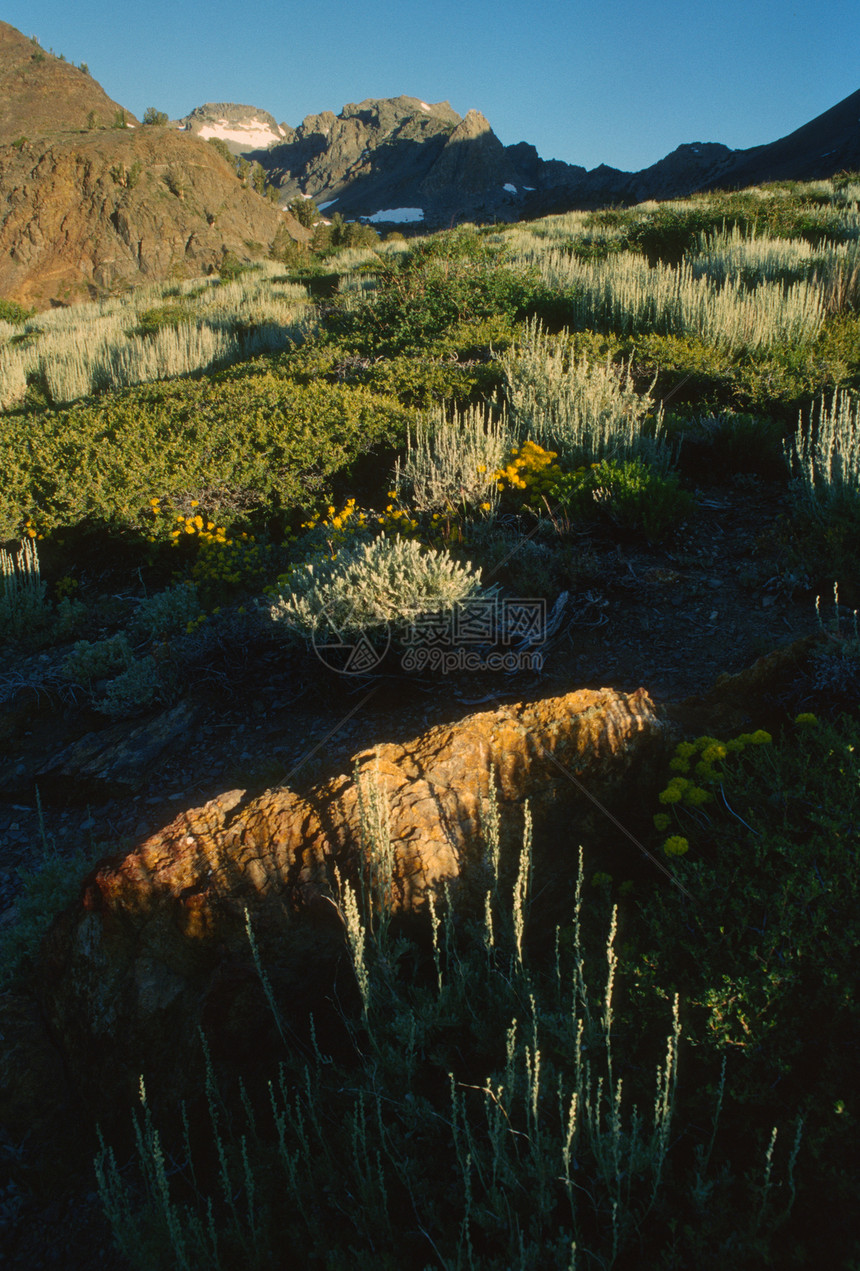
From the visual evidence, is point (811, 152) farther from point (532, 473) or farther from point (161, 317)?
point (532, 473)

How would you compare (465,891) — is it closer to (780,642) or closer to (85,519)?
(780,642)

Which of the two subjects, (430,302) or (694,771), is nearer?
(694,771)

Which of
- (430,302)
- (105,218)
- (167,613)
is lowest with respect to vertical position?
(167,613)

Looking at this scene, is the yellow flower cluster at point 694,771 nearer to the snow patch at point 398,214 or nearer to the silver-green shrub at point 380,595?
the silver-green shrub at point 380,595

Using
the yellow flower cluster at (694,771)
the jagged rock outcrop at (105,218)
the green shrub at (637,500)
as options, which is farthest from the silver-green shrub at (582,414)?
the jagged rock outcrop at (105,218)

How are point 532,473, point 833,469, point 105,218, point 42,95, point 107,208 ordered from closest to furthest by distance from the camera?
point 833,469, point 532,473, point 105,218, point 107,208, point 42,95

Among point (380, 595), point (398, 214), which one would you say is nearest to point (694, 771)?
point (380, 595)

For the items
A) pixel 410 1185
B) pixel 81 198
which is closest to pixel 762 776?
pixel 410 1185
